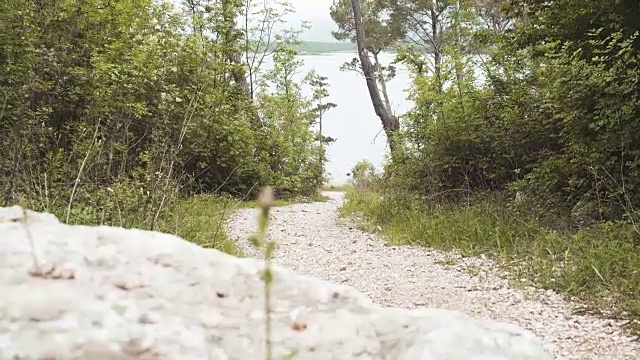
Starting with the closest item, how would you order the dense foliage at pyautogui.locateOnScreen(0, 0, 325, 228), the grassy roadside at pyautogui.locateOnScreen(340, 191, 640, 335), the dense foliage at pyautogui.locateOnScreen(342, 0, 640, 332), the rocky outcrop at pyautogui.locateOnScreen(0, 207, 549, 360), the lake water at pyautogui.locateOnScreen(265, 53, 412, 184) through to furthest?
the rocky outcrop at pyautogui.locateOnScreen(0, 207, 549, 360)
the grassy roadside at pyautogui.locateOnScreen(340, 191, 640, 335)
the dense foliage at pyautogui.locateOnScreen(0, 0, 325, 228)
the dense foliage at pyautogui.locateOnScreen(342, 0, 640, 332)
the lake water at pyautogui.locateOnScreen(265, 53, 412, 184)

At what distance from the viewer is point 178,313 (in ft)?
3.80

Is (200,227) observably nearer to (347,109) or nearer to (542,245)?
(542,245)

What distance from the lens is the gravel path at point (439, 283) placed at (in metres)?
3.53

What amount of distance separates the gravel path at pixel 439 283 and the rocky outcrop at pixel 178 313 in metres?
1.39

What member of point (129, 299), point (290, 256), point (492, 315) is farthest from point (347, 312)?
point (290, 256)

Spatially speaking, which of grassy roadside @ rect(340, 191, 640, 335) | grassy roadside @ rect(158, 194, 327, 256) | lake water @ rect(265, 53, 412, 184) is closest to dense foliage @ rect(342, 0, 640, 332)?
grassy roadside @ rect(340, 191, 640, 335)

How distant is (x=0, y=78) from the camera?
16.5ft

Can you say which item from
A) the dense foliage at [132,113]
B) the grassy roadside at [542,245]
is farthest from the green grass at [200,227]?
the grassy roadside at [542,245]

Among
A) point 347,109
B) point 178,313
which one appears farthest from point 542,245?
point 347,109

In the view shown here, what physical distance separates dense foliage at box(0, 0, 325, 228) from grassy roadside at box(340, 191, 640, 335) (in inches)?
100

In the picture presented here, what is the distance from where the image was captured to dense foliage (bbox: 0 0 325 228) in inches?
168

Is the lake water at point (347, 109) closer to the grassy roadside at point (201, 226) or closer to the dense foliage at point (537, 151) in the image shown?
the dense foliage at point (537, 151)

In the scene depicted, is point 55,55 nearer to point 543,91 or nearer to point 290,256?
point 290,256

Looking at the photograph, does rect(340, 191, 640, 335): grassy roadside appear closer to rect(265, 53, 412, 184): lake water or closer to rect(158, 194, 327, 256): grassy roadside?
rect(158, 194, 327, 256): grassy roadside
